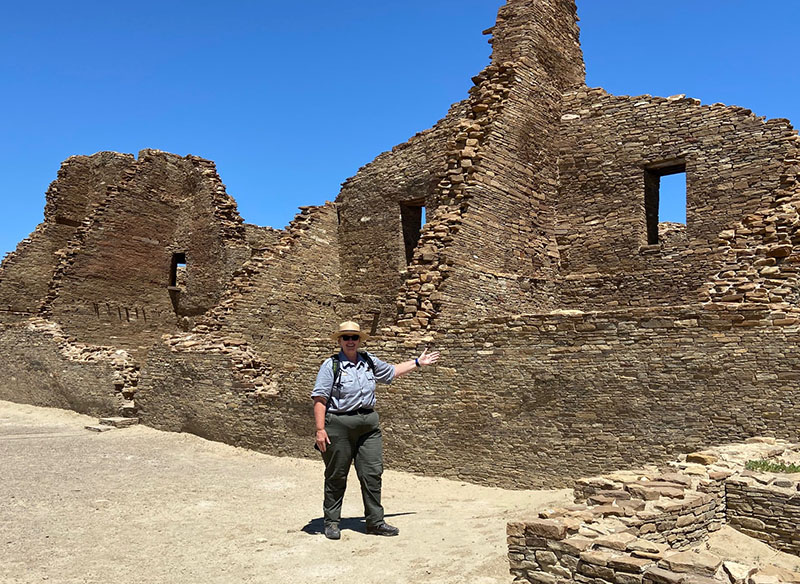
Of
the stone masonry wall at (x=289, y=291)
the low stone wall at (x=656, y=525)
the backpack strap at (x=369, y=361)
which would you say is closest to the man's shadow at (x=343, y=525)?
the backpack strap at (x=369, y=361)

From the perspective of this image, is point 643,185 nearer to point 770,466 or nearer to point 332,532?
point 770,466

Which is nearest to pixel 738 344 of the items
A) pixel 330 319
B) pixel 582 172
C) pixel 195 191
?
pixel 582 172

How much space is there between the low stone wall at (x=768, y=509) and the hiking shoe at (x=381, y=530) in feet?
10.4

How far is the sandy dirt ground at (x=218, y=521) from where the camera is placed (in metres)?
5.83

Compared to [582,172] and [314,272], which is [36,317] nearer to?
[314,272]

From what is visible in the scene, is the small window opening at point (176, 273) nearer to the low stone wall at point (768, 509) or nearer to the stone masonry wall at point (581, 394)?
the stone masonry wall at point (581, 394)

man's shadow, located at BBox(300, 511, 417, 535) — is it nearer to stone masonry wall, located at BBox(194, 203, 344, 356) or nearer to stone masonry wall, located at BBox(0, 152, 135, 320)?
stone masonry wall, located at BBox(194, 203, 344, 356)

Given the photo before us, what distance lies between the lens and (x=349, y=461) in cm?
695

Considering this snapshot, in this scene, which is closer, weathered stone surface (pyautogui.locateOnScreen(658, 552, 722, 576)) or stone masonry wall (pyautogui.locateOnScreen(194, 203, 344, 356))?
weathered stone surface (pyautogui.locateOnScreen(658, 552, 722, 576))

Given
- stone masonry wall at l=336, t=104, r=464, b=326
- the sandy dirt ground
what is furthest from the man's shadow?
stone masonry wall at l=336, t=104, r=464, b=326

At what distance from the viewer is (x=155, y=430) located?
583 inches

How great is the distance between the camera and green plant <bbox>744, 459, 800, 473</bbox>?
6961 mm

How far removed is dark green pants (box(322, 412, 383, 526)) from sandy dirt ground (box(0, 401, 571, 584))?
0.29 metres

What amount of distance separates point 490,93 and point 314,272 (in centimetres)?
604
